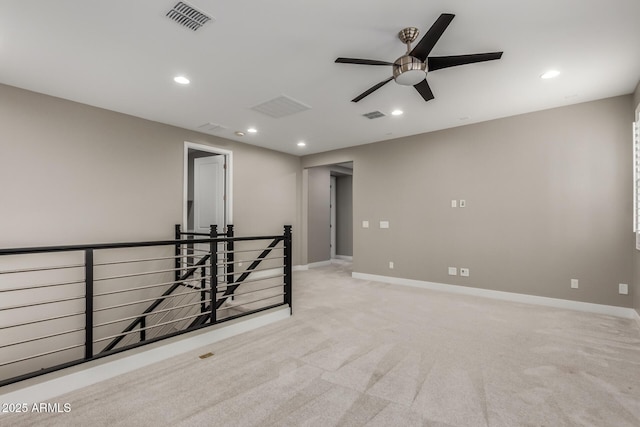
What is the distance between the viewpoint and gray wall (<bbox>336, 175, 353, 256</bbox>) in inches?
342

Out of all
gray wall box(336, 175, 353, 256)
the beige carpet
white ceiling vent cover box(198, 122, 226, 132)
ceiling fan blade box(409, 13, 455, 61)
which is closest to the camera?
the beige carpet

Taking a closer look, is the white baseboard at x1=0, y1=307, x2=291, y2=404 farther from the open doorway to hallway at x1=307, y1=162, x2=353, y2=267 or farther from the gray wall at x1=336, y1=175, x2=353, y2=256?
the gray wall at x1=336, y1=175, x2=353, y2=256

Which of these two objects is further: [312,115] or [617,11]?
[312,115]

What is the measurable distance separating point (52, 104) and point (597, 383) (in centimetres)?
620

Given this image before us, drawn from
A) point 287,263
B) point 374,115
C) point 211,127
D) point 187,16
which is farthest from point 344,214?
point 187,16

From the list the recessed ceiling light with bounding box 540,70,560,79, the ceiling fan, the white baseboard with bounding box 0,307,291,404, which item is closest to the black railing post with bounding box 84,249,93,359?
the white baseboard with bounding box 0,307,291,404

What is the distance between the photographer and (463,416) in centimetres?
183

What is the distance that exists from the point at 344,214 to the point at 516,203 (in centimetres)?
494

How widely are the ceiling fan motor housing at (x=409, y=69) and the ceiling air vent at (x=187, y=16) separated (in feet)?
5.11

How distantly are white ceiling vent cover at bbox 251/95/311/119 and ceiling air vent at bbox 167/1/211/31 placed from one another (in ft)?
4.77

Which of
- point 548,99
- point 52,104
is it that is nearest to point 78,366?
point 52,104

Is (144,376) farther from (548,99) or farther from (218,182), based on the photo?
(548,99)

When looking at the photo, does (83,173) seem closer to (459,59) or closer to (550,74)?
(459,59)

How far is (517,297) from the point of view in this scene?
4355mm
